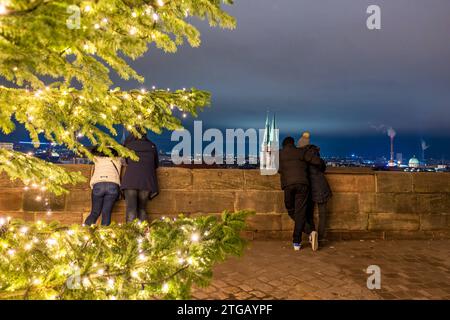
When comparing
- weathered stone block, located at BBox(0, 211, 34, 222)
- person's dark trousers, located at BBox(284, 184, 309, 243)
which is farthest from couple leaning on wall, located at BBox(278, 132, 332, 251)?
weathered stone block, located at BBox(0, 211, 34, 222)

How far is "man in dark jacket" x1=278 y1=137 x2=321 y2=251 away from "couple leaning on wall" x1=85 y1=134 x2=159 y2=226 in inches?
92.0

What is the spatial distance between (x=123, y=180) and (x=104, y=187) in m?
0.32

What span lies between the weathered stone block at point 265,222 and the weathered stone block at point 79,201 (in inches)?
121

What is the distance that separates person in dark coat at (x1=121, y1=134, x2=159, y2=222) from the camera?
18.4ft

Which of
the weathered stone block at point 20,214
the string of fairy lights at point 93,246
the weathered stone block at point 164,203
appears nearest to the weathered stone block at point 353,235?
the weathered stone block at point 164,203

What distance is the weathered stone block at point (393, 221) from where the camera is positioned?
7.09m

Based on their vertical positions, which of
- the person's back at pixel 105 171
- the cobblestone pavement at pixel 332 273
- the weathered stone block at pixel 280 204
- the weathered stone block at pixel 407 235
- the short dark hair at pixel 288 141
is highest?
the short dark hair at pixel 288 141

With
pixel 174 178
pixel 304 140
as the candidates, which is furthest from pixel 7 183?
pixel 304 140

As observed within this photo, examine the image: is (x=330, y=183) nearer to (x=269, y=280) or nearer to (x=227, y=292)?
(x=269, y=280)

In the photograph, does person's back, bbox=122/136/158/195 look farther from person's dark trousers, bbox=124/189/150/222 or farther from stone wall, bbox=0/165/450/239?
stone wall, bbox=0/165/450/239

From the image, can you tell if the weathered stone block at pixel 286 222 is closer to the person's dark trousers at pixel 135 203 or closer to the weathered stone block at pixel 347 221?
the weathered stone block at pixel 347 221

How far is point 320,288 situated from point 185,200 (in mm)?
3171

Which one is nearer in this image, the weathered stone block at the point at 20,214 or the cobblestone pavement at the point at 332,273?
the cobblestone pavement at the point at 332,273
